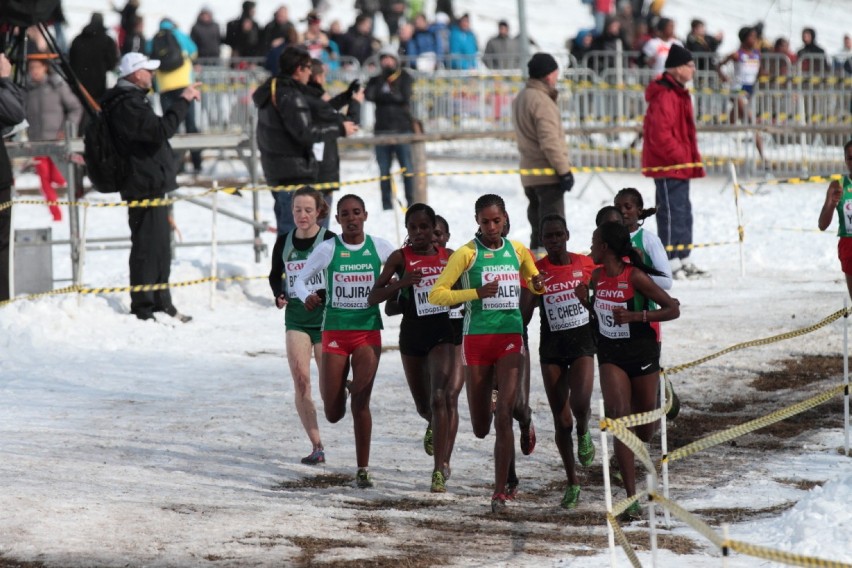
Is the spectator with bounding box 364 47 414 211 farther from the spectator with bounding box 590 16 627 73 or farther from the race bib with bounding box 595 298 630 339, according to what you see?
the race bib with bounding box 595 298 630 339

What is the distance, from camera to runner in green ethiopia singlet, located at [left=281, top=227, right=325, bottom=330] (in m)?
9.57

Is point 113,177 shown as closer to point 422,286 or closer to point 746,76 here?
point 422,286

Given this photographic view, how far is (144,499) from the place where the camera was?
8.39 meters

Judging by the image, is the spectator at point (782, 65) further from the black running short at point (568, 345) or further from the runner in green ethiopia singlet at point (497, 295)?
the runner in green ethiopia singlet at point (497, 295)

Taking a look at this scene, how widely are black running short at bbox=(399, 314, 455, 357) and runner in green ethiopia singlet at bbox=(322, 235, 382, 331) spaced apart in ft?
0.67

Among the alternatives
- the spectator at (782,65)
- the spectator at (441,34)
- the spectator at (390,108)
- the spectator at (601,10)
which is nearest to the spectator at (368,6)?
the spectator at (601,10)

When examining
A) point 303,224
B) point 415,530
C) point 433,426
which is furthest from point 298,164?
point 415,530

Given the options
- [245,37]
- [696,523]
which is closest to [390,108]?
[245,37]

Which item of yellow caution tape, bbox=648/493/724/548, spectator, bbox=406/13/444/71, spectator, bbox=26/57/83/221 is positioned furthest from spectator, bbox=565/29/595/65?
yellow caution tape, bbox=648/493/724/548

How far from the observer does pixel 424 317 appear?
909 centimetres

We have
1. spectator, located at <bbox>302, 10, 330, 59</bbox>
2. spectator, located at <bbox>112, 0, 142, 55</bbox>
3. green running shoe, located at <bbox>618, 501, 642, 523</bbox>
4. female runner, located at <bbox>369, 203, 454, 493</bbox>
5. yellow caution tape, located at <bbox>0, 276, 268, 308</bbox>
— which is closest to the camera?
green running shoe, located at <bbox>618, 501, 642, 523</bbox>

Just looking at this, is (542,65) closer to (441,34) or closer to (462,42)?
(441,34)

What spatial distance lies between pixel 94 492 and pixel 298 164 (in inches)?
280

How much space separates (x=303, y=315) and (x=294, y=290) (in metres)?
0.22
